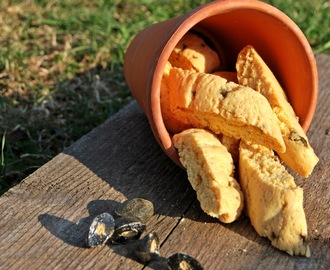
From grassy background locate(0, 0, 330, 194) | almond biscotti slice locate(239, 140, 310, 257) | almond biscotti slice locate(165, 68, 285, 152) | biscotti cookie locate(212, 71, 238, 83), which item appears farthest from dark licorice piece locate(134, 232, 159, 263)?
grassy background locate(0, 0, 330, 194)

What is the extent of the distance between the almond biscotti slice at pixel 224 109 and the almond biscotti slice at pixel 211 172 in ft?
0.19

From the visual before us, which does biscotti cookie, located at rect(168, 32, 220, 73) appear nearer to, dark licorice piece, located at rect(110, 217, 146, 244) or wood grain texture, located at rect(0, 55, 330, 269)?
wood grain texture, located at rect(0, 55, 330, 269)

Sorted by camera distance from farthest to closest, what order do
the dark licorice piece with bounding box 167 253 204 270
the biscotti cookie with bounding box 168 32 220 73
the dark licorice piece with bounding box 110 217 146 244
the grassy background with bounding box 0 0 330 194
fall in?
the grassy background with bounding box 0 0 330 194
the biscotti cookie with bounding box 168 32 220 73
the dark licorice piece with bounding box 110 217 146 244
the dark licorice piece with bounding box 167 253 204 270

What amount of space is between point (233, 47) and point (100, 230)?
992 millimetres

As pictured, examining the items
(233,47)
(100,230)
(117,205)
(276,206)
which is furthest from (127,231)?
(233,47)

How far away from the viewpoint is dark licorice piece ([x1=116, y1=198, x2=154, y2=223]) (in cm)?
177

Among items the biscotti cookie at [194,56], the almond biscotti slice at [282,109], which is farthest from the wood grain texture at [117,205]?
the biscotti cookie at [194,56]

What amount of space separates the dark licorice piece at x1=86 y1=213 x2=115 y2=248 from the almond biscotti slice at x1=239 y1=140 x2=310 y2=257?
1.38 feet

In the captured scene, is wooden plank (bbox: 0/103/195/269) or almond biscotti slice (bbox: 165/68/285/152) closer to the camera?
wooden plank (bbox: 0/103/195/269)

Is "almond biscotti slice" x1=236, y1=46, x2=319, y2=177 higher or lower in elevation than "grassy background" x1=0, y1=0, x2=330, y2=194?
higher

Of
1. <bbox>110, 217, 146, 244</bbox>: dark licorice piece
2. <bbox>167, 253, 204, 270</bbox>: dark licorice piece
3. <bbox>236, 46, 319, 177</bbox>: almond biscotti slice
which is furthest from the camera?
<bbox>236, 46, 319, 177</bbox>: almond biscotti slice

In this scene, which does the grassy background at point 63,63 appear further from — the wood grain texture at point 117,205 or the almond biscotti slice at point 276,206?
the almond biscotti slice at point 276,206

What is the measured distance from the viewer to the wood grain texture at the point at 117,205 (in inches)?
64.1

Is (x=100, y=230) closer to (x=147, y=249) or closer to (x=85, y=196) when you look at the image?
(x=147, y=249)
